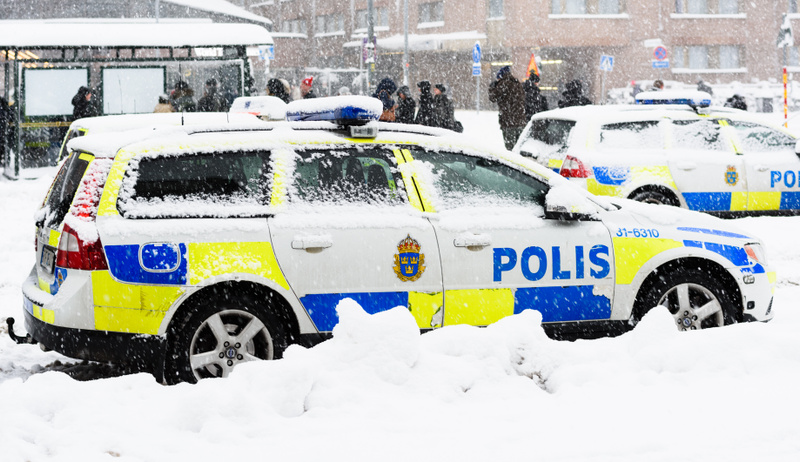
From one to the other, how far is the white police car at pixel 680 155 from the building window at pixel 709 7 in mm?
40640

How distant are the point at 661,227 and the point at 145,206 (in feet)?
9.18

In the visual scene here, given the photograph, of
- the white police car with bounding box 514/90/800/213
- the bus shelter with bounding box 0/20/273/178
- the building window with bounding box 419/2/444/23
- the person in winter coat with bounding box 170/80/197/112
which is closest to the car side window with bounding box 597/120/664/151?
the white police car with bounding box 514/90/800/213

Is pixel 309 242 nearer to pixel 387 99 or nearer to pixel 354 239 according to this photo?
pixel 354 239

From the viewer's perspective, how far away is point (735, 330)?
189 inches

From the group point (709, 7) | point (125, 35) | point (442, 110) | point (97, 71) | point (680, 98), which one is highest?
point (709, 7)

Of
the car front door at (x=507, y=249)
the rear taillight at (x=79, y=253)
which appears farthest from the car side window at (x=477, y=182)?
the rear taillight at (x=79, y=253)

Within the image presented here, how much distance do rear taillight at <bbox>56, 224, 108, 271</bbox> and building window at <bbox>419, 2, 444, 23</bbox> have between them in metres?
49.4

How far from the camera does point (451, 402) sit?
417 cm

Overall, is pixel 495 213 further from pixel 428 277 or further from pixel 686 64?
pixel 686 64

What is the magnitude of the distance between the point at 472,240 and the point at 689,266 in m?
1.36

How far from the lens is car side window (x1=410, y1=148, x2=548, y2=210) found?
18.4 feet

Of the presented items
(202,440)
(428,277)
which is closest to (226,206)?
(428,277)

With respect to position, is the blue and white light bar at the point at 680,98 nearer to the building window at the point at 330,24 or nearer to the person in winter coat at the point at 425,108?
the person in winter coat at the point at 425,108

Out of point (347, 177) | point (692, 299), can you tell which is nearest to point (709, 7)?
point (692, 299)
